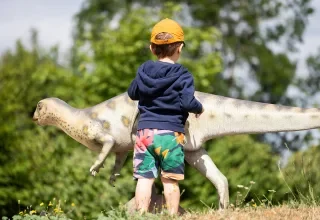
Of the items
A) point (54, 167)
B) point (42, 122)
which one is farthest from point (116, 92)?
point (42, 122)

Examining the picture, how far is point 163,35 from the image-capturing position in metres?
5.84

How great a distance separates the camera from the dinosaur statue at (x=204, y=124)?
6.17 metres

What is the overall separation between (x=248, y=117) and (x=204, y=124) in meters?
0.37

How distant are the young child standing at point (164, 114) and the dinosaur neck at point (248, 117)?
1.53 feet

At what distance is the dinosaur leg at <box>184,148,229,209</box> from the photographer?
20.3 ft

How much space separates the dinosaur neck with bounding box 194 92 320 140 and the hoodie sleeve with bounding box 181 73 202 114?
1.77ft

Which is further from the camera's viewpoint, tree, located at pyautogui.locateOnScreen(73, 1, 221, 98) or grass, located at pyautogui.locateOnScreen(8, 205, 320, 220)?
tree, located at pyautogui.locateOnScreen(73, 1, 221, 98)

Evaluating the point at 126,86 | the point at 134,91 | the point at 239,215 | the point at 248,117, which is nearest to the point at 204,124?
the point at 248,117

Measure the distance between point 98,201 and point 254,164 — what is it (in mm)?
2583

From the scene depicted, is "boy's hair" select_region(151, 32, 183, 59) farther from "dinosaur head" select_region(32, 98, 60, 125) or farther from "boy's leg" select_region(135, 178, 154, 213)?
"dinosaur head" select_region(32, 98, 60, 125)

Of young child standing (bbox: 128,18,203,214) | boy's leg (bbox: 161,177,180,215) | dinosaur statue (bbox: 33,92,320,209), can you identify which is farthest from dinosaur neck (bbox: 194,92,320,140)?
boy's leg (bbox: 161,177,180,215)

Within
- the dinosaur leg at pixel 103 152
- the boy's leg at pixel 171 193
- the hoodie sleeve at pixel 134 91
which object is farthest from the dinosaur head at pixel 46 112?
the boy's leg at pixel 171 193

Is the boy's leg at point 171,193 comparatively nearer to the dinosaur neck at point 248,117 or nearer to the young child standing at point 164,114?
the young child standing at point 164,114

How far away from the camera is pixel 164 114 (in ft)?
18.9
